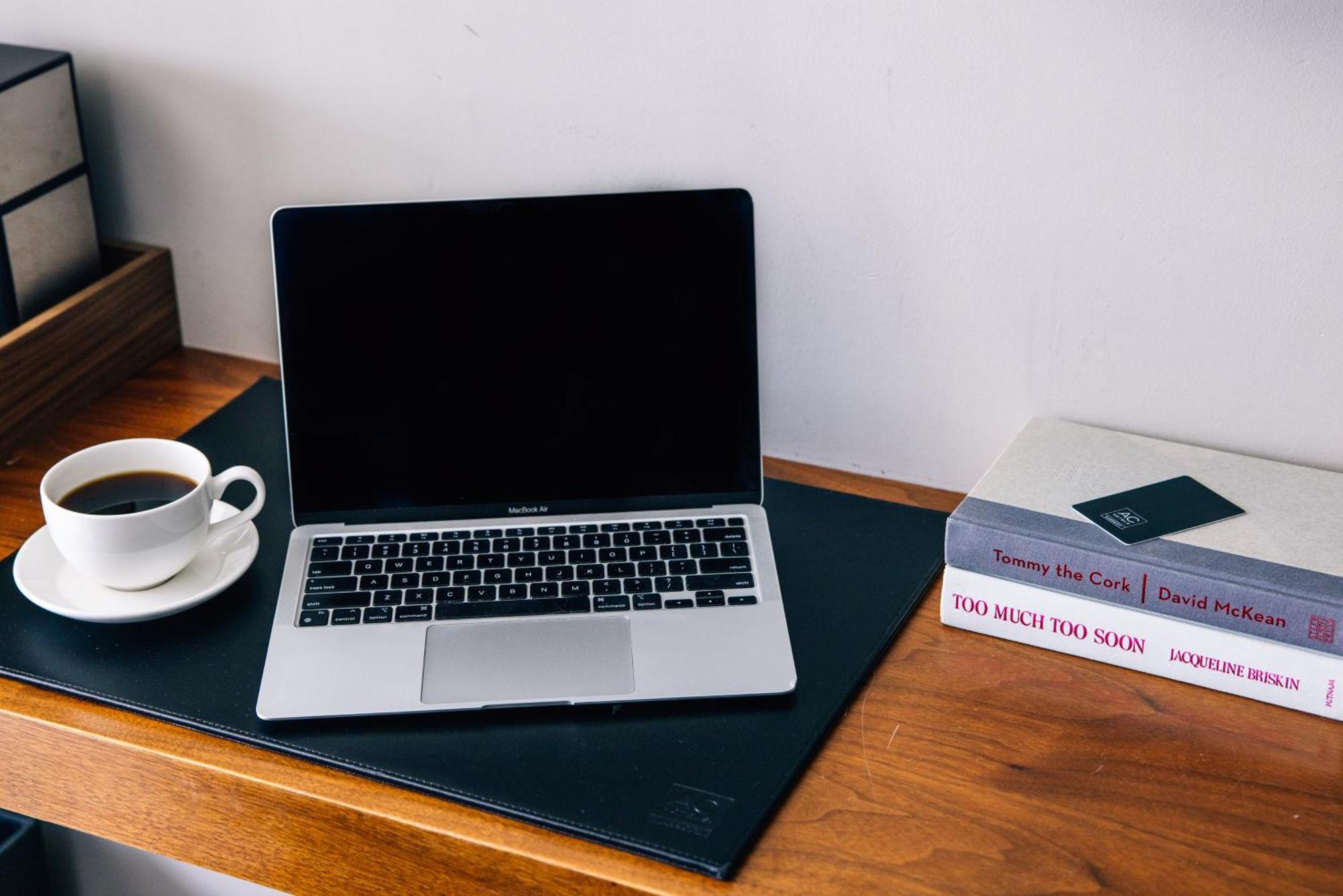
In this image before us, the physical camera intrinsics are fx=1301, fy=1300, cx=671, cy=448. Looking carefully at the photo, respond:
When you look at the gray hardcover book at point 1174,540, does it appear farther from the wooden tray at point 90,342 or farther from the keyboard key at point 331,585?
the wooden tray at point 90,342

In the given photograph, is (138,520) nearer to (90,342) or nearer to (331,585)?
(331,585)

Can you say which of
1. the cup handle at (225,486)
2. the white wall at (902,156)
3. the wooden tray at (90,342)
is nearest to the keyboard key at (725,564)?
the white wall at (902,156)

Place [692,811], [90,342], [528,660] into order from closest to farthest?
1. [692,811]
2. [528,660]
3. [90,342]

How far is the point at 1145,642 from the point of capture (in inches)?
33.2

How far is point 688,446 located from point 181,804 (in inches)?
16.4

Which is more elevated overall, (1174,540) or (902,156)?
(902,156)

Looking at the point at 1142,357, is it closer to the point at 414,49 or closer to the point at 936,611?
the point at 936,611

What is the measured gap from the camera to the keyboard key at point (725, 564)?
0.91 meters

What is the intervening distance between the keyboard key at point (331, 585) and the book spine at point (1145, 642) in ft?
1.34

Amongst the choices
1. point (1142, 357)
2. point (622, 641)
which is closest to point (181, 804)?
point (622, 641)

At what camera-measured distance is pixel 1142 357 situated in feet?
3.17

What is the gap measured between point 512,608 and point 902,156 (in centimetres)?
44

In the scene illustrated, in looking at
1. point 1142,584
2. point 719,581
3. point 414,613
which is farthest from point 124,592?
point 1142,584

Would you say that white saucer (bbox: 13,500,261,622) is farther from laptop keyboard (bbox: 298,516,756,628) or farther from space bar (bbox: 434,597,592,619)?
space bar (bbox: 434,597,592,619)
